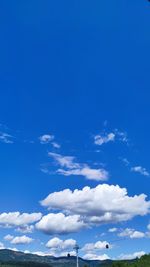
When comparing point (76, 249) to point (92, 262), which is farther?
point (76, 249)

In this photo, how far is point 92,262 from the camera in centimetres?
12431

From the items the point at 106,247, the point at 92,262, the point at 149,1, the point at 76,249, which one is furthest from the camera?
the point at 76,249

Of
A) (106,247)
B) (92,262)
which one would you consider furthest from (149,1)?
(92,262)

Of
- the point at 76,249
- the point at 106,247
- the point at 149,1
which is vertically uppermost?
the point at 76,249

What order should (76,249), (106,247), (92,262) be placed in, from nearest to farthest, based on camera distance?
(106,247) → (92,262) → (76,249)

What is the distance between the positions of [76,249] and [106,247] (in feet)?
122

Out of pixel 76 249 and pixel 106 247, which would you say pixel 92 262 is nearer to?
pixel 76 249

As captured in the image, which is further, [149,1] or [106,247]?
[106,247]

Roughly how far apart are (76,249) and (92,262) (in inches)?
373

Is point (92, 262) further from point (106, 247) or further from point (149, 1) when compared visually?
point (149, 1)

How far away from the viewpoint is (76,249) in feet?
435

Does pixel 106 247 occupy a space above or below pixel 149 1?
above

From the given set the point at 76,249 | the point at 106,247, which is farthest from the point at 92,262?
the point at 106,247

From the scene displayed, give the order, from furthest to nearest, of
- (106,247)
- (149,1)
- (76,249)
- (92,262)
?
(76,249), (92,262), (106,247), (149,1)
